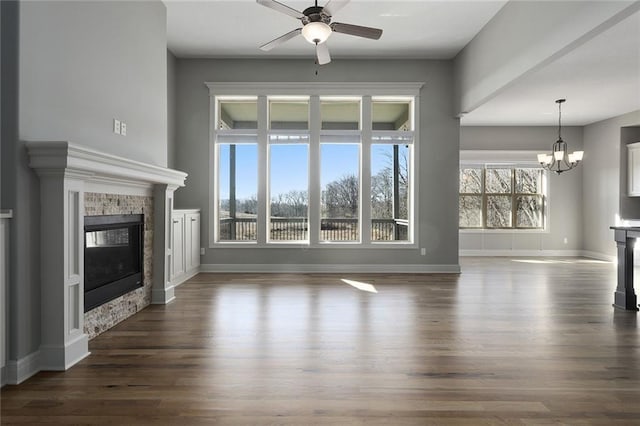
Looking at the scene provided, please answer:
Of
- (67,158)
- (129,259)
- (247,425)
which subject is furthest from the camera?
(129,259)

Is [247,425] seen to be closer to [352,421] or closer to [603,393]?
[352,421]

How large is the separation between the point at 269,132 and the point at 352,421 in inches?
205

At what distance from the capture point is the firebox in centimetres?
309

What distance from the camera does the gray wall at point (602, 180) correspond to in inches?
304

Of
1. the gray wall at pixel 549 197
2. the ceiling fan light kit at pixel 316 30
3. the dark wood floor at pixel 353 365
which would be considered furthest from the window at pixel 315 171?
the gray wall at pixel 549 197

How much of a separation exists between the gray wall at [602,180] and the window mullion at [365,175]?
5208 mm

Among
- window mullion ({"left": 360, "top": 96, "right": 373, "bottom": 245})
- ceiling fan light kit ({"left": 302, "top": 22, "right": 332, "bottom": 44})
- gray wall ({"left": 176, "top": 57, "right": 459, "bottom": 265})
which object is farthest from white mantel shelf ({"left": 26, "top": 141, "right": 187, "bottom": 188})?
window mullion ({"left": 360, "top": 96, "right": 373, "bottom": 245})

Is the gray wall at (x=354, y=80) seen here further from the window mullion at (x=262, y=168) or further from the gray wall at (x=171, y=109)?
the window mullion at (x=262, y=168)

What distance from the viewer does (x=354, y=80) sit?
635 centimetres

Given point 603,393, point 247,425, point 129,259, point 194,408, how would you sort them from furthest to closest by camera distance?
point 129,259, point 603,393, point 194,408, point 247,425

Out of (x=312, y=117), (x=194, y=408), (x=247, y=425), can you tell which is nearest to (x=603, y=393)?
(x=247, y=425)

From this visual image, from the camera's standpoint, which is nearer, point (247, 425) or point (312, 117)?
point (247, 425)

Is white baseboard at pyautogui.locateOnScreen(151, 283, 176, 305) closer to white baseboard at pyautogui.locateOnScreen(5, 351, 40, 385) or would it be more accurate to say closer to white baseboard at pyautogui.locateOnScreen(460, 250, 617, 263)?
white baseboard at pyautogui.locateOnScreen(5, 351, 40, 385)

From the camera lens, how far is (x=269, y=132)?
Answer: 6.45 m
